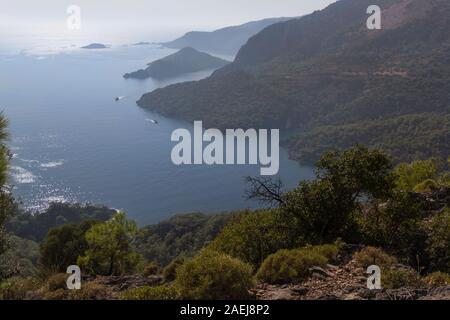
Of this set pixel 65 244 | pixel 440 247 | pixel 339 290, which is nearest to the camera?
pixel 339 290

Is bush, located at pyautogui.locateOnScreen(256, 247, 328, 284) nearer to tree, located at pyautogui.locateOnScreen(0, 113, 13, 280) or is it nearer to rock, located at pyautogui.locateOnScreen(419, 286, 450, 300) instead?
rock, located at pyautogui.locateOnScreen(419, 286, 450, 300)

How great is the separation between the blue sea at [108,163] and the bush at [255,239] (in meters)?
48.3

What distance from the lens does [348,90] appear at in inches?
4894

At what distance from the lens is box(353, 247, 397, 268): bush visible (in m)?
8.59

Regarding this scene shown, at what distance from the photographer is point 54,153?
10325 cm

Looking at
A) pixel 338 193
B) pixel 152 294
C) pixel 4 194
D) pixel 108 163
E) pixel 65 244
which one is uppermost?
pixel 4 194

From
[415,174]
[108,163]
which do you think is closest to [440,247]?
[415,174]

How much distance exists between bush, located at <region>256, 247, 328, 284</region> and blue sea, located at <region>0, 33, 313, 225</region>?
52.0 metres

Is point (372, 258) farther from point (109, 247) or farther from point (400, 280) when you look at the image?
point (109, 247)

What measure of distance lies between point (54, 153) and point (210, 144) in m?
34.2

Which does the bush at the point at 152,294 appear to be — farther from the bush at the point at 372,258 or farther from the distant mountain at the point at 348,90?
the distant mountain at the point at 348,90

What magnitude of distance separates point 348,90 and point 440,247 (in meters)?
120

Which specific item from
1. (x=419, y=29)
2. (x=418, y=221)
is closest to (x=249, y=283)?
(x=418, y=221)
